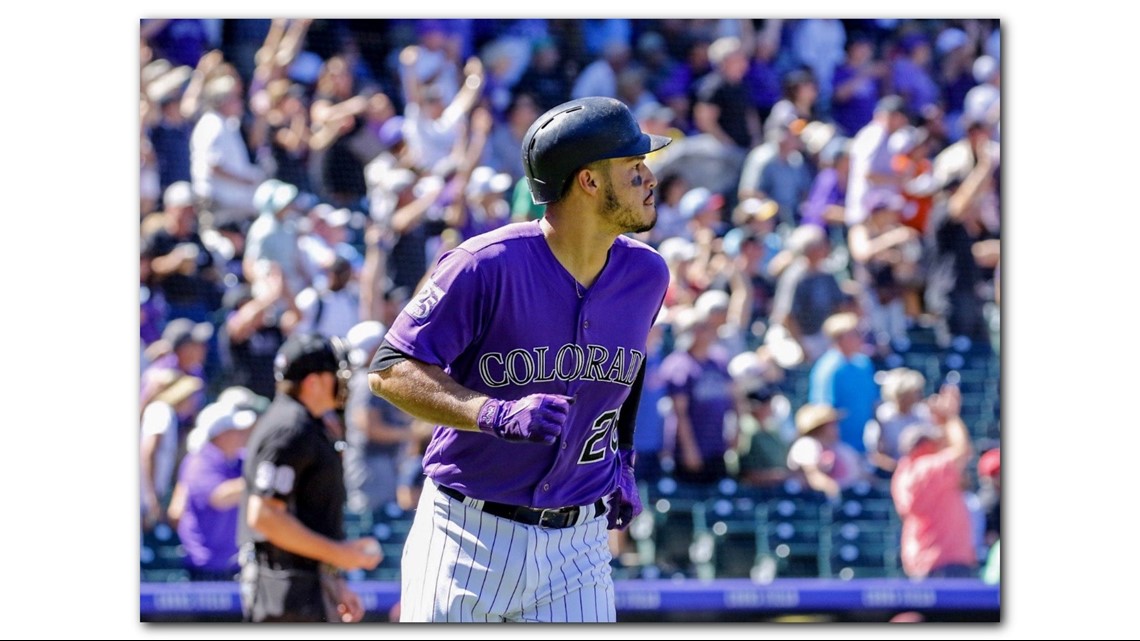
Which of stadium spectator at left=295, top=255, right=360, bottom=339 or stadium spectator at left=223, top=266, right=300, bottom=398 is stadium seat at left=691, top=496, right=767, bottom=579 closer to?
stadium spectator at left=295, top=255, right=360, bottom=339

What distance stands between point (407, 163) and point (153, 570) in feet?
7.91

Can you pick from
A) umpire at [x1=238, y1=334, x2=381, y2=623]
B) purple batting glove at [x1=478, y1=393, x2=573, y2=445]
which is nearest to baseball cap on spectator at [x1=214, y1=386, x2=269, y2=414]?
umpire at [x1=238, y1=334, x2=381, y2=623]

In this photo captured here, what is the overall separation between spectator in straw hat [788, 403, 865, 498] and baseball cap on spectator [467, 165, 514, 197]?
76.1 inches

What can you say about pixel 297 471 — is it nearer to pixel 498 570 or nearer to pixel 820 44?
pixel 498 570

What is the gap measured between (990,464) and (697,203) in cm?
203

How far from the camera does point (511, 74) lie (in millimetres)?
7984

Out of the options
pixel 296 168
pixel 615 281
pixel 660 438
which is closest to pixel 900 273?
pixel 660 438

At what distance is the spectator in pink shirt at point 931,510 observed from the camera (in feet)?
24.0

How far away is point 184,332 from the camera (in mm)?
7504

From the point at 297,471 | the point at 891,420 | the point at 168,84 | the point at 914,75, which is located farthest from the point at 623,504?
the point at 914,75

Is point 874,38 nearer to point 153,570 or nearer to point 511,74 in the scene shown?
point 511,74

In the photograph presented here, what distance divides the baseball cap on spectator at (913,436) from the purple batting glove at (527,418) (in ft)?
15.2

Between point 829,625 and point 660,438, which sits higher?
point 660,438

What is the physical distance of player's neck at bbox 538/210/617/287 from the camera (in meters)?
3.43
